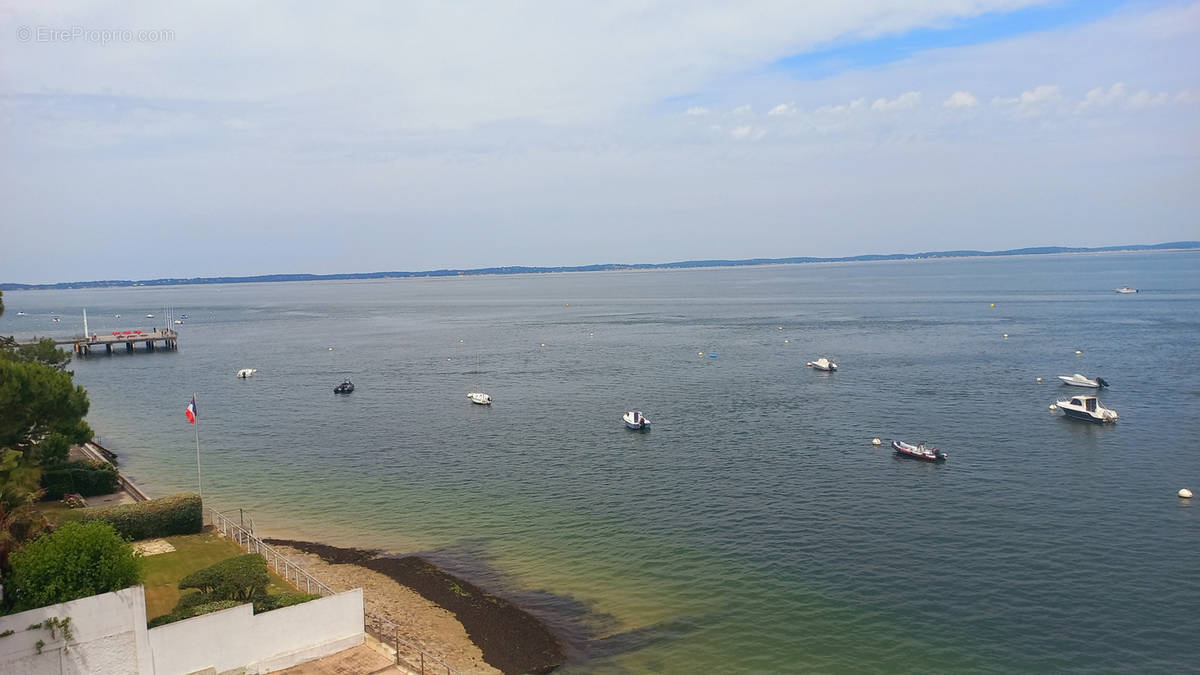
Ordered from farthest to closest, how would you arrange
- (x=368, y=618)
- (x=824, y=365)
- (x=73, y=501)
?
(x=824, y=365) < (x=73, y=501) < (x=368, y=618)

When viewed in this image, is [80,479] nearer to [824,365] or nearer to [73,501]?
[73,501]

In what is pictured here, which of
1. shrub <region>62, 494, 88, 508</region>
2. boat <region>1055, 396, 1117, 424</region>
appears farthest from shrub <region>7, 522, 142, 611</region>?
boat <region>1055, 396, 1117, 424</region>

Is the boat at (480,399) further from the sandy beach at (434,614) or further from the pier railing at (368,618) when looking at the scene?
the sandy beach at (434,614)

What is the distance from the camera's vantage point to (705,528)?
4400cm

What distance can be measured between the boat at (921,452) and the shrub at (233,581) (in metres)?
43.9

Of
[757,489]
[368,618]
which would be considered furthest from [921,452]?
[368,618]

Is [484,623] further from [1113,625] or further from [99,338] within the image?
[99,338]

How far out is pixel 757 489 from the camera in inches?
1996

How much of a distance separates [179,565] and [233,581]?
29.6ft

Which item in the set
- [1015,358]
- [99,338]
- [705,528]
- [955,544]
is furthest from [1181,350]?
[99,338]

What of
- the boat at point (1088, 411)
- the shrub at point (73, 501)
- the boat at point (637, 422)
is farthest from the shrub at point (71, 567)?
the boat at point (1088, 411)

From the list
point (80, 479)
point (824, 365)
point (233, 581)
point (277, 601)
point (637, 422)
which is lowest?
point (637, 422)

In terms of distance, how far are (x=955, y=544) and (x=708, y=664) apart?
17.9 m

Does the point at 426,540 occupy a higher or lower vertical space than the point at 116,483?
lower
